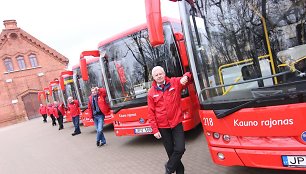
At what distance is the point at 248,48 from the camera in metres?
3.85

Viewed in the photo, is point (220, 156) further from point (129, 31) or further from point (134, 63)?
point (129, 31)

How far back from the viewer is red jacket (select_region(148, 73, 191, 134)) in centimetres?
433

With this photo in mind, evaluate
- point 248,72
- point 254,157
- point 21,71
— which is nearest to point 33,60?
point 21,71

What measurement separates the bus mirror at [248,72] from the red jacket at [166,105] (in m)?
0.82

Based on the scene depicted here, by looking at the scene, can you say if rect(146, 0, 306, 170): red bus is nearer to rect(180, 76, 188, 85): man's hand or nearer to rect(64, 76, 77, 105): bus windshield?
rect(180, 76, 188, 85): man's hand

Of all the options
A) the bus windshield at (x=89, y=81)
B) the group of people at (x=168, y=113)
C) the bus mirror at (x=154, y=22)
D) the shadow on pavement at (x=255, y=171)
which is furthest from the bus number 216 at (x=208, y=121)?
the bus windshield at (x=89, y=81)

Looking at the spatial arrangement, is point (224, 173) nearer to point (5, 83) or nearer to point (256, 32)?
point (256, 32)

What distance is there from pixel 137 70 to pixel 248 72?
3.66 m

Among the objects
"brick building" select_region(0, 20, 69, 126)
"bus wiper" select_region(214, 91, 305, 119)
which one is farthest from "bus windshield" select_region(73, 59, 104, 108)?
"brick building" select_region(0, 20, 69, 126)

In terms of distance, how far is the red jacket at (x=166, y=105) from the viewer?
4332mm

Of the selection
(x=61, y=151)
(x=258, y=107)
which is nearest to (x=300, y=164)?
(x=258, y=107)

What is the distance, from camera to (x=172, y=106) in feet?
14.2

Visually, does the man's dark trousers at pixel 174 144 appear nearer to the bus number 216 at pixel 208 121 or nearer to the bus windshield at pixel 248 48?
the bus number 216 at pixel 208 121

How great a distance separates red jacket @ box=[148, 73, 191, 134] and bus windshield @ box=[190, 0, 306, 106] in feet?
1.32
